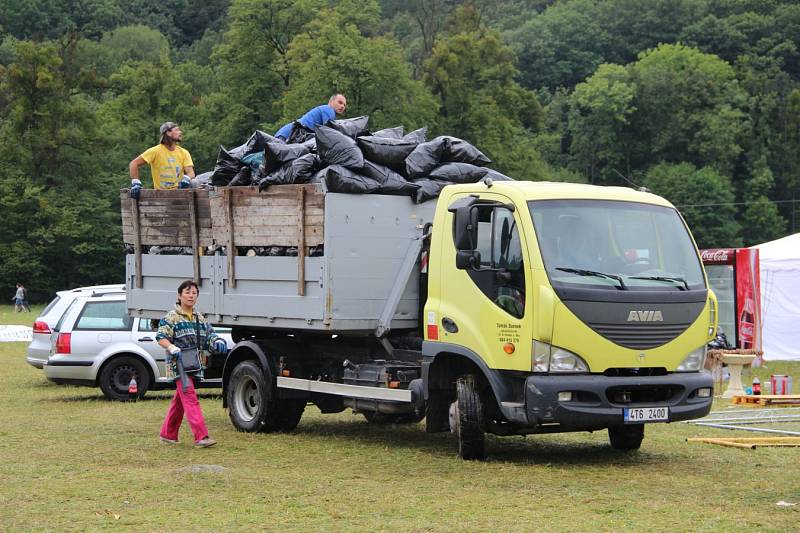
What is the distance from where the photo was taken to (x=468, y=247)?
1110 centimetres

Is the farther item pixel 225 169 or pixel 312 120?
pixel 312 120

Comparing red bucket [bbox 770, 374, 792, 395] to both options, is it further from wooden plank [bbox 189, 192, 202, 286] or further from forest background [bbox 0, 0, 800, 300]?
forest background [bbox 0, 0, 800, 300]

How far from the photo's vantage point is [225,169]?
46.1 feet

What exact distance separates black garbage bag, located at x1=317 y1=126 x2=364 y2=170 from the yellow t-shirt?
3230 millimetres

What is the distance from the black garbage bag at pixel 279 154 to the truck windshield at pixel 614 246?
3060mm

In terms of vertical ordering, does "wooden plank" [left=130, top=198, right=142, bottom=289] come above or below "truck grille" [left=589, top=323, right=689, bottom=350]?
above

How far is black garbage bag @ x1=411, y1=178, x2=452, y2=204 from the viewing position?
12641 mm

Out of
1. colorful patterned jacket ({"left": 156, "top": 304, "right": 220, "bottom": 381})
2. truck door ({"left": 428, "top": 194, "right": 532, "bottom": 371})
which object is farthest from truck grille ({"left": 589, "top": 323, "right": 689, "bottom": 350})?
colorful patterned jacket ({"left": 156, "top": 304, "right": 220, "bottom": 381})

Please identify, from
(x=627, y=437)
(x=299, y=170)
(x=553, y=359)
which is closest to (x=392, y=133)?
(x=299, y=170)

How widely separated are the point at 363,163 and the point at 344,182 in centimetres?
37

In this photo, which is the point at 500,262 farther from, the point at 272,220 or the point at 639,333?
the point at 272,220

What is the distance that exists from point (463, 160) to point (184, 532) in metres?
6.35

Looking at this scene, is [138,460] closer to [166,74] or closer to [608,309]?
[608,309]

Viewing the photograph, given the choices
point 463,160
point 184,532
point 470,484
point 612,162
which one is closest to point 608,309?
point 470,484
